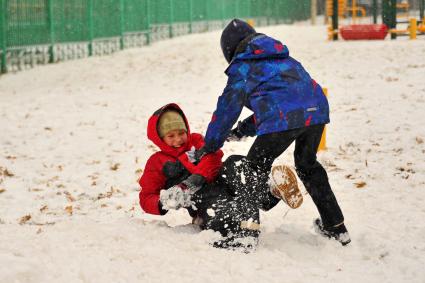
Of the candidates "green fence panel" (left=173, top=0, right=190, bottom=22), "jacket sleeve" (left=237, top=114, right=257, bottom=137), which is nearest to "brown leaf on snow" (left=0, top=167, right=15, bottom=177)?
"jacket sleeve" (left=237, top=114, right=257, bottom=137)

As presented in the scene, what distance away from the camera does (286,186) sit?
370 centimetres

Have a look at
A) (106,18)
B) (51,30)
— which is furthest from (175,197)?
(106,18)

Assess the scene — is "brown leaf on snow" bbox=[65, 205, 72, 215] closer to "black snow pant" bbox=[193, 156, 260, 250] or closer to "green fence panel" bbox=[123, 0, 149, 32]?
"black snow pant" bbox=[193, 156, 260, 250]

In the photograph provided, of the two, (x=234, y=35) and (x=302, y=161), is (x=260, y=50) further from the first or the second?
(x=302, y=161)

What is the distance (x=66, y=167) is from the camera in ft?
22.4

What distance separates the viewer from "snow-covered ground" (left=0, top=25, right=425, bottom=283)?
3.30 m

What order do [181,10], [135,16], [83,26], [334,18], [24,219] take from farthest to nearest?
[181,10] → [135,16] → [334,18] → [83,26] → [24,219]

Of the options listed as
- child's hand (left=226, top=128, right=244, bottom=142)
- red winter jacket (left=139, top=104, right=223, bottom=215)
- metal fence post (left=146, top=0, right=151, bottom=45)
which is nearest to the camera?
red winter jacket (left=139, top=104, right=223, bottom=215)

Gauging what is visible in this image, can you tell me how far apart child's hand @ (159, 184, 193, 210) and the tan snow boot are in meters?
0.60

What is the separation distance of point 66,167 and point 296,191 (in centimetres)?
391

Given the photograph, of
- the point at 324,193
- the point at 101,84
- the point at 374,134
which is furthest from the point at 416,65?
the point at 324,193

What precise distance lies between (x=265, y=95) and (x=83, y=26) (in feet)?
48.1

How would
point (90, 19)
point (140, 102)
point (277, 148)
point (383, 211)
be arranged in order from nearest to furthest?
point (277, 148)
point (383, 211)
point (140, 102)
point (90, 19)

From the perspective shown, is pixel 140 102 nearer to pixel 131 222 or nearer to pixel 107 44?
pixel 131 222
